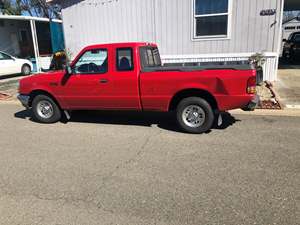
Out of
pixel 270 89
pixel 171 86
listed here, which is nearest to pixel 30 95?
pixel 171 86

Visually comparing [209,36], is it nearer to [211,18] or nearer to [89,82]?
[211,18]

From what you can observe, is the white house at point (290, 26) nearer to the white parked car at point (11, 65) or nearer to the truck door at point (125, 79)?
the white parked car at point (11, 65)

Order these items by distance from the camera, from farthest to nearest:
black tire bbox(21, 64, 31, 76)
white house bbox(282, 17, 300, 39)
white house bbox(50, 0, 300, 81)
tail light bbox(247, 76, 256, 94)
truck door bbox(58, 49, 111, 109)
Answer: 1. white house bbox(282, 17, 300, 39)
2. black tire bbox(21, 64, 31, 76)
3. white house bbox(50, 0, 300, 81)
4. truck door bbox(58, 49, 111, 109)
5. tail light bbox(247, 76, 256, 94)

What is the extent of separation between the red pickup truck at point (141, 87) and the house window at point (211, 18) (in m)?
4.48

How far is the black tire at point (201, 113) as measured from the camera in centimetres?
577

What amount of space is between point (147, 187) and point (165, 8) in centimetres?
865

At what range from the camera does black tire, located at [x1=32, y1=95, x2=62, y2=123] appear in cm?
706

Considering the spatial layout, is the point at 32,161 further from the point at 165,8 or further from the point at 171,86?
the point at 165,8

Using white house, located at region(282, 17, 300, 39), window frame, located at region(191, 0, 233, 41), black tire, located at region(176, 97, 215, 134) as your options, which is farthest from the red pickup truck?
white house, located at region(282, 17, 300, 39)

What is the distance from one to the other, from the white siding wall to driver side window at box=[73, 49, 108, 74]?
209 inches

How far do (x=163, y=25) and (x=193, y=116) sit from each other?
6.25 metres

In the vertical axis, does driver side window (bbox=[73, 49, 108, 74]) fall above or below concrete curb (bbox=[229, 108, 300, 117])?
above

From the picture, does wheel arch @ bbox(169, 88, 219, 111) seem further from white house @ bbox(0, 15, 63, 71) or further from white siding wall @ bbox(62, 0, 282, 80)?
white house @ bbox(0, 15, 63, 71)

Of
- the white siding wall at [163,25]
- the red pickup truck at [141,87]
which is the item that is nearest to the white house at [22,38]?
the white siding wall at [163,25]
